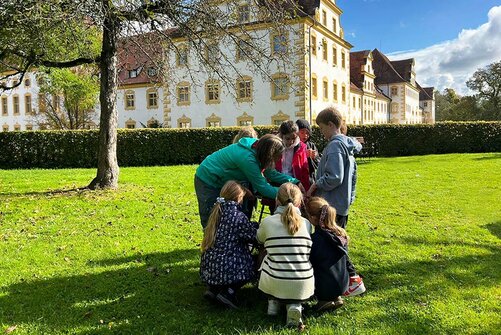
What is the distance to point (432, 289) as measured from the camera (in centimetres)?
451

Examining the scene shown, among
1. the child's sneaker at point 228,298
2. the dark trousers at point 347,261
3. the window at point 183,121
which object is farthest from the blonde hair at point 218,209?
the window at point 183,121

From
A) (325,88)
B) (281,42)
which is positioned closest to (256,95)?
(325,88)

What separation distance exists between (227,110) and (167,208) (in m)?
26.9

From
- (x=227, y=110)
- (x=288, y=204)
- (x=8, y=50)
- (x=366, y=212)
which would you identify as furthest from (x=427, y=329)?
(x=227, y=110)

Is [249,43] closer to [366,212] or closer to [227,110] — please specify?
[366,212]

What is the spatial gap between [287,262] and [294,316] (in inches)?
18.4

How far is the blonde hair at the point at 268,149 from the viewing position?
4.15m

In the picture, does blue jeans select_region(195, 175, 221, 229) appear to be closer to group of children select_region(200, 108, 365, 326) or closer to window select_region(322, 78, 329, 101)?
group of children select_region(200, 108, 365, 326)

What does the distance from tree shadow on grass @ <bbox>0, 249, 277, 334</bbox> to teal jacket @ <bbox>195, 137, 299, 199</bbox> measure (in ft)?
3.85

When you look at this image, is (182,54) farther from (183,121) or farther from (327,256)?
(183,121)

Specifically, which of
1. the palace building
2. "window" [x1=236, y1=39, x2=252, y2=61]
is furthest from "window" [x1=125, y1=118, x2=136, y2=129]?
"window" [x1=236, y1=39, x2=252, y2=61]

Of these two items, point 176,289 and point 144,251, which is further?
point 144,251

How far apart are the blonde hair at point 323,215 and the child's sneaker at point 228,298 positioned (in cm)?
105

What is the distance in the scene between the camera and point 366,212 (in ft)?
28.3
